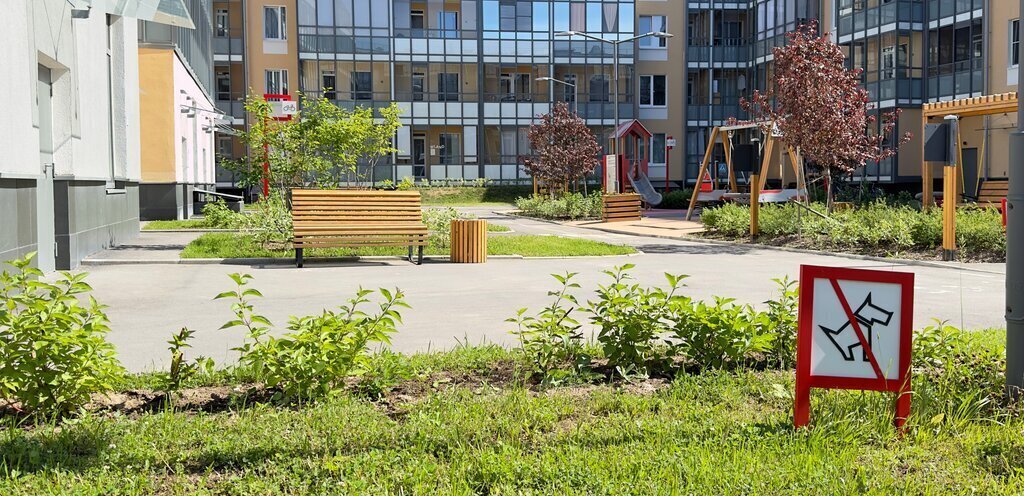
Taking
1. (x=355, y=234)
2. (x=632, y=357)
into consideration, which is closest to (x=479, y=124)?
(x=355, y=234)

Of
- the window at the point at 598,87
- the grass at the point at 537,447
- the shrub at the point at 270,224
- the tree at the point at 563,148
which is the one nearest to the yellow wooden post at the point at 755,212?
the shrub at the point at 270,224

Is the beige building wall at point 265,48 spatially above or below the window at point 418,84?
above

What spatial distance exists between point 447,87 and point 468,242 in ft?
147

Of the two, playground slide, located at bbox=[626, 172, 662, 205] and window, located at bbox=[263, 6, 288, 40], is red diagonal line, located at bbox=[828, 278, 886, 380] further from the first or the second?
window, located at bbox=[263, 6, 288, 40]

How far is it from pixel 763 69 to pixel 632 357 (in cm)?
5399

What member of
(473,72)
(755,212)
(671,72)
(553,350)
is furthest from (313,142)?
(671,72)

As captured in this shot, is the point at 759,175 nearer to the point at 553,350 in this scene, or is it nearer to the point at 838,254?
the point at 838,254

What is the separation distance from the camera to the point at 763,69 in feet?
190

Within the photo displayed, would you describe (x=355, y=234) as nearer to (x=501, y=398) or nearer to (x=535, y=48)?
(x=501, y=398)

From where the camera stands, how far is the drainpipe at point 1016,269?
555 cm

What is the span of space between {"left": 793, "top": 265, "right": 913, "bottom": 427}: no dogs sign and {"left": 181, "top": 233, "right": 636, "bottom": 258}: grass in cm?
1325

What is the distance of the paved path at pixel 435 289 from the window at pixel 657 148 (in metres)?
43.2

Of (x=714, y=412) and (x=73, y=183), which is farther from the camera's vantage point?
(x=73, y=183)

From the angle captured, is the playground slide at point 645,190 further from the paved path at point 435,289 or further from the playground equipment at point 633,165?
the paved path at point 435,289
